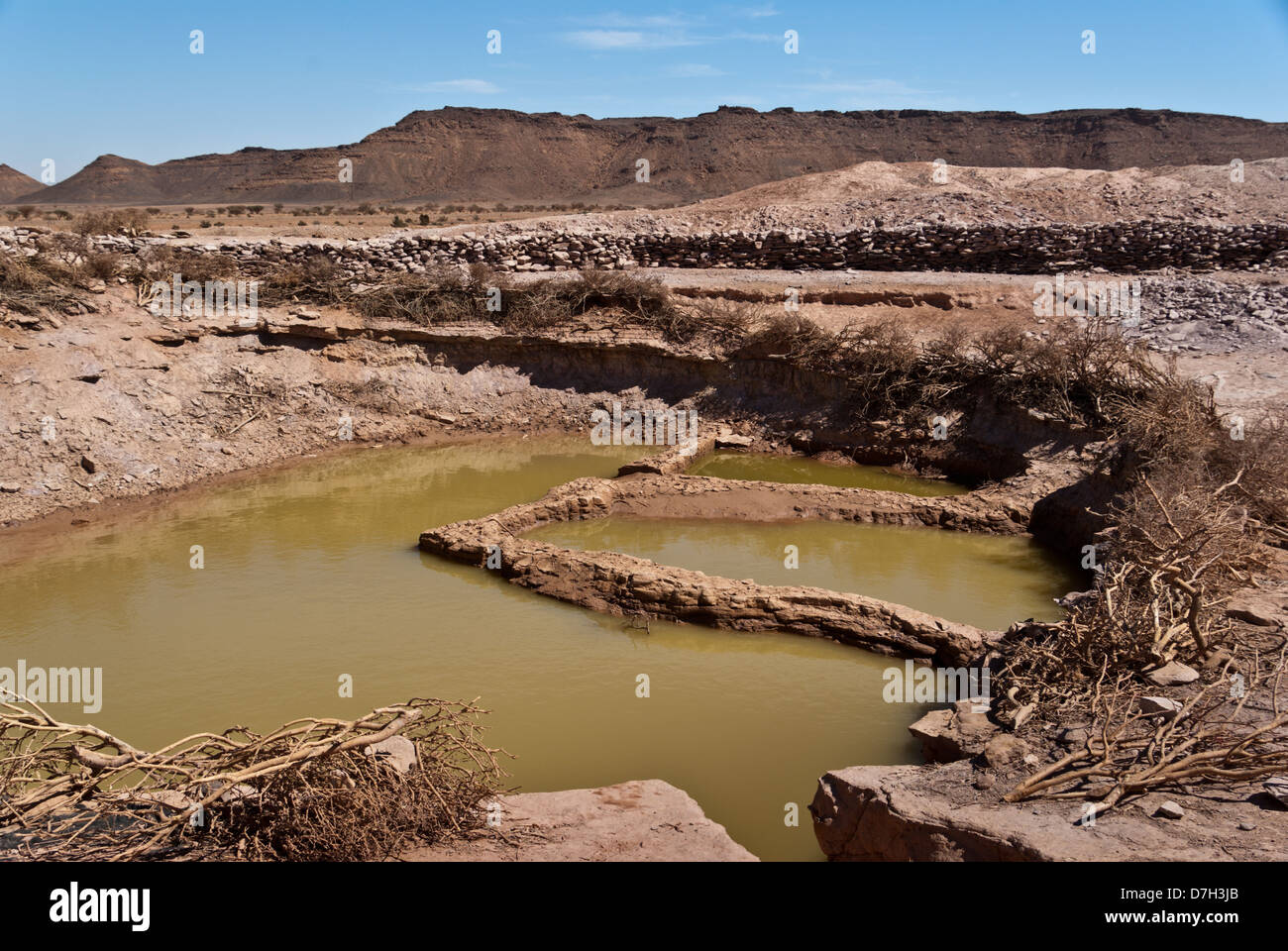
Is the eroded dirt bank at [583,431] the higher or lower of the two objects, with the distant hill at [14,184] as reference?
lower

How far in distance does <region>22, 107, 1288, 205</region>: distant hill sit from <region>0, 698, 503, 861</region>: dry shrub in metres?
53.9

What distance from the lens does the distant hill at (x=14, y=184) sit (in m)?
74.8

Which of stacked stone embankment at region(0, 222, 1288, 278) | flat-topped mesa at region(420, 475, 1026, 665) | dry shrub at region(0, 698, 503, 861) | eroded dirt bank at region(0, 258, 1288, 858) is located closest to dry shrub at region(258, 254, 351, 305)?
eroded dirt bank at region(0, 258, 1288, 858)

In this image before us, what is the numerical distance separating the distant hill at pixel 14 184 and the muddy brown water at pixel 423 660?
3138 inches

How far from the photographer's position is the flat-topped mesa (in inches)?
325

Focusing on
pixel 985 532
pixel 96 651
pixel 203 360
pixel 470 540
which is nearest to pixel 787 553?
pixel 985 532

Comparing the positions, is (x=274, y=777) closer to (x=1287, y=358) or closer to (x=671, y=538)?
(x=671, y=538)

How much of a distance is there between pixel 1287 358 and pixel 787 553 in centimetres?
811

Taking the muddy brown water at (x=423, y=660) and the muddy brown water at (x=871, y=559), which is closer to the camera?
the muddy brown water at (x=423, y=660)

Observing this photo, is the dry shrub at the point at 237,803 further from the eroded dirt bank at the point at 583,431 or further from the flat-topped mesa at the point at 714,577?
the flat-topped mesa at the point at 714,577

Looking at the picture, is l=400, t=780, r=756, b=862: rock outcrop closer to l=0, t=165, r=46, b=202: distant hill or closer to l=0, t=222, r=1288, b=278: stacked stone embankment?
l=0, t=222, r=1288, b=278: stacked stone embankment

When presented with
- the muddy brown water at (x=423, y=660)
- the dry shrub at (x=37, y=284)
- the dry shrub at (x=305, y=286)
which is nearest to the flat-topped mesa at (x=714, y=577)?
the muddy brown water at (x=423, y=660)

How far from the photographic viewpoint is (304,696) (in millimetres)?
7410

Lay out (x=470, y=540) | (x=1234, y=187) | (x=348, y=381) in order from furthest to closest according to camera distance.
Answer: (x=1234, y=187), (x=348, y=381), (x=470, y=540)
